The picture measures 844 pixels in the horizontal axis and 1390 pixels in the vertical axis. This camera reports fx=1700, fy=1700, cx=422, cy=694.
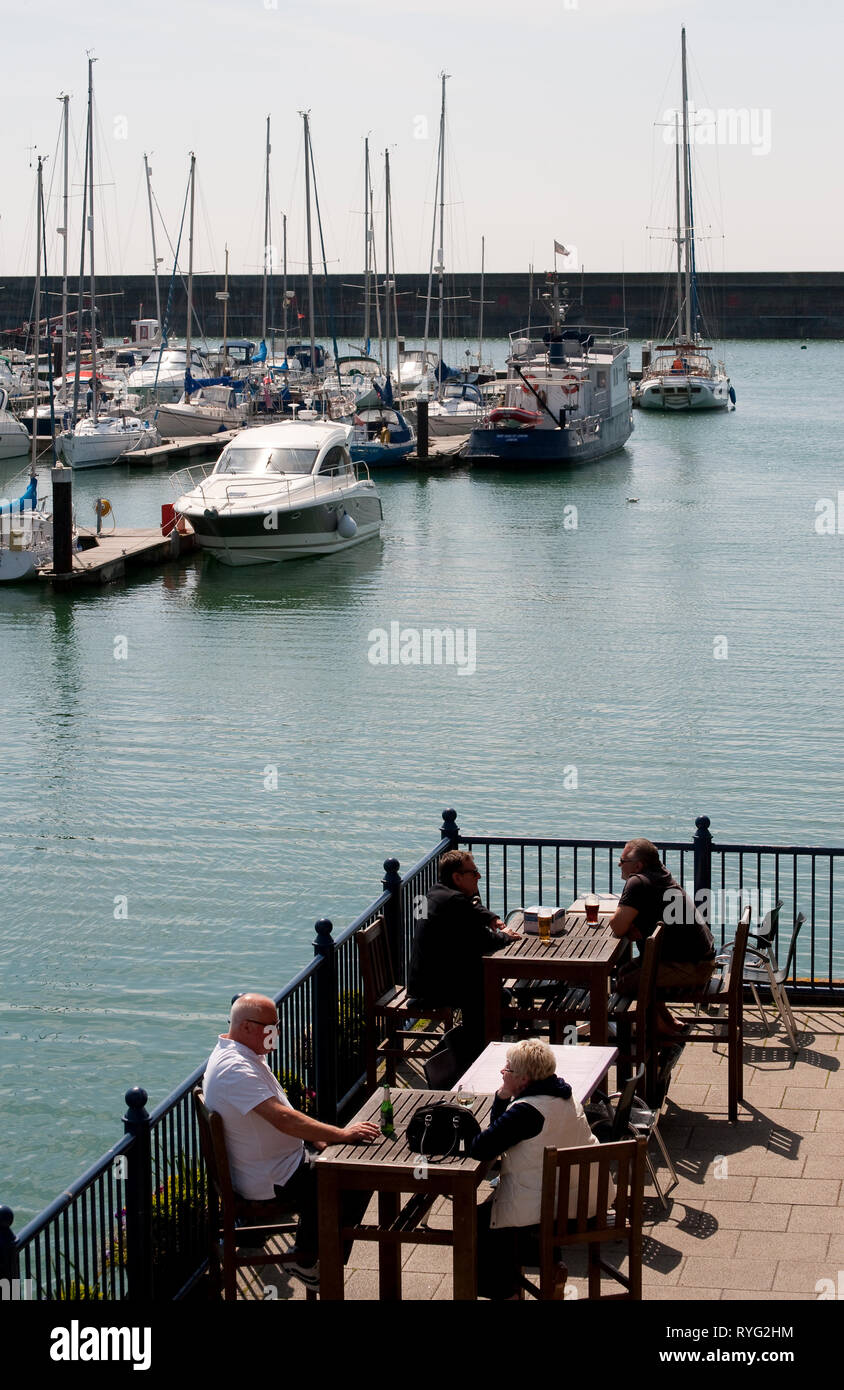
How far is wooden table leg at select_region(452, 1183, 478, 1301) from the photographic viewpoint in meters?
6.86

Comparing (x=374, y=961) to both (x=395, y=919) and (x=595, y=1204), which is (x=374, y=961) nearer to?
(x=395, y=919)

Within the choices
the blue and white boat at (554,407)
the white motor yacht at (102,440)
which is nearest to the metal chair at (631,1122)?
the blue and white boat at (554,407)

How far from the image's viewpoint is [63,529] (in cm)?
3841

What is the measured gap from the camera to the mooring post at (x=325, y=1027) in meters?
9.23

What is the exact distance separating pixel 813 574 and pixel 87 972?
29498 mm

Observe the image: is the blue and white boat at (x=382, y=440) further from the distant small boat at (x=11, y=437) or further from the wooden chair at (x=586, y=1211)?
the wooden chair at (x=586, y=1211)

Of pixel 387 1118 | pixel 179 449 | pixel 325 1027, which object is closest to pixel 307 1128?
pixel 387 1118

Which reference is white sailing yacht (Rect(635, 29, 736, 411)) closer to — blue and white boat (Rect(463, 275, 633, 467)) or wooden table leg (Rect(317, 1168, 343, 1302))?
blue and white boat (Rect(463, 275, 633, 467))

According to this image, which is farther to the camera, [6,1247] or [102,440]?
[102,440]

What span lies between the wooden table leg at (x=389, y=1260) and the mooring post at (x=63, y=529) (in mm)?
30798

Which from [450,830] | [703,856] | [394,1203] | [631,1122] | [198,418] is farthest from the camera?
[198,418]

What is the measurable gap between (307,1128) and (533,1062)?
995 mm

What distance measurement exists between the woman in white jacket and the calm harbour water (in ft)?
17.9
